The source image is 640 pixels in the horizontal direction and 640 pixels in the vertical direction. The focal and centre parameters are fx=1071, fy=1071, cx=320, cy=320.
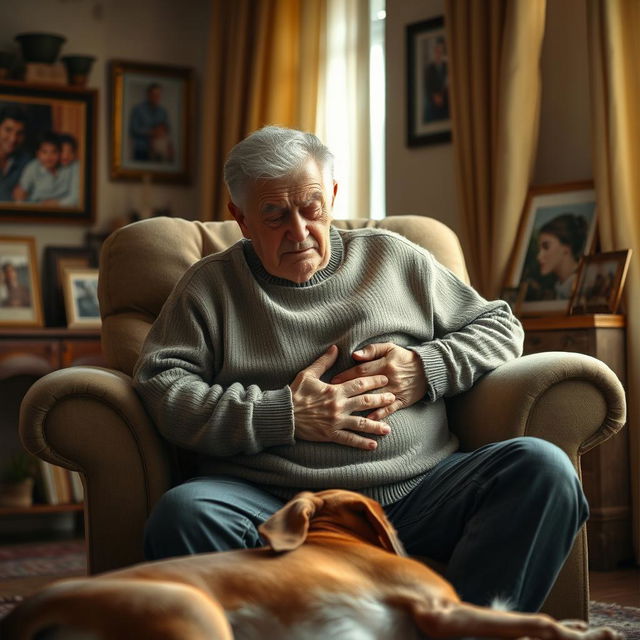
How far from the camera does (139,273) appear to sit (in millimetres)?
2449

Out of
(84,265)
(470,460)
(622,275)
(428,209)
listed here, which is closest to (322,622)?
(470,460)

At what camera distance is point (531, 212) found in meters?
3.70

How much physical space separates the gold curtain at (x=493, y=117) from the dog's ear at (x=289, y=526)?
2.38 metres

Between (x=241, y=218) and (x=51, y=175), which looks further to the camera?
(x=51, y=175)

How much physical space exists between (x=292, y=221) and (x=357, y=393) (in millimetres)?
359

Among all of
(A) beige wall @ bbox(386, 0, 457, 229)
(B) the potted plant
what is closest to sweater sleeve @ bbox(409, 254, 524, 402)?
(A) beige wall @ bbox(386, 0, 457, 229)

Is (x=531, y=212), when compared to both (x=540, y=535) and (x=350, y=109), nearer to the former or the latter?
(x=350, y=109)

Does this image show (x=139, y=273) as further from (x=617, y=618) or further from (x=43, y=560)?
(x=43, y=560)

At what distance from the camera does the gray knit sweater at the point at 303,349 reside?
6.41 feet

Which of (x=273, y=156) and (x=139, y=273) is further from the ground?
(x=273, y=156)

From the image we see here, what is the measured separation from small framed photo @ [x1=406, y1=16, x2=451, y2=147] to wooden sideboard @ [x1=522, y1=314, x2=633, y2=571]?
113cm

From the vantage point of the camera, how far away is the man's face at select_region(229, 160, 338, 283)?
2082 mm

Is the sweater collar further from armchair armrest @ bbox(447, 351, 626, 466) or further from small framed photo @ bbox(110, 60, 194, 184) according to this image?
small framed photo @ bbox(110, 60, 194, 184)

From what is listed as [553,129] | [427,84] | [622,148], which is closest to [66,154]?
[427,84]
